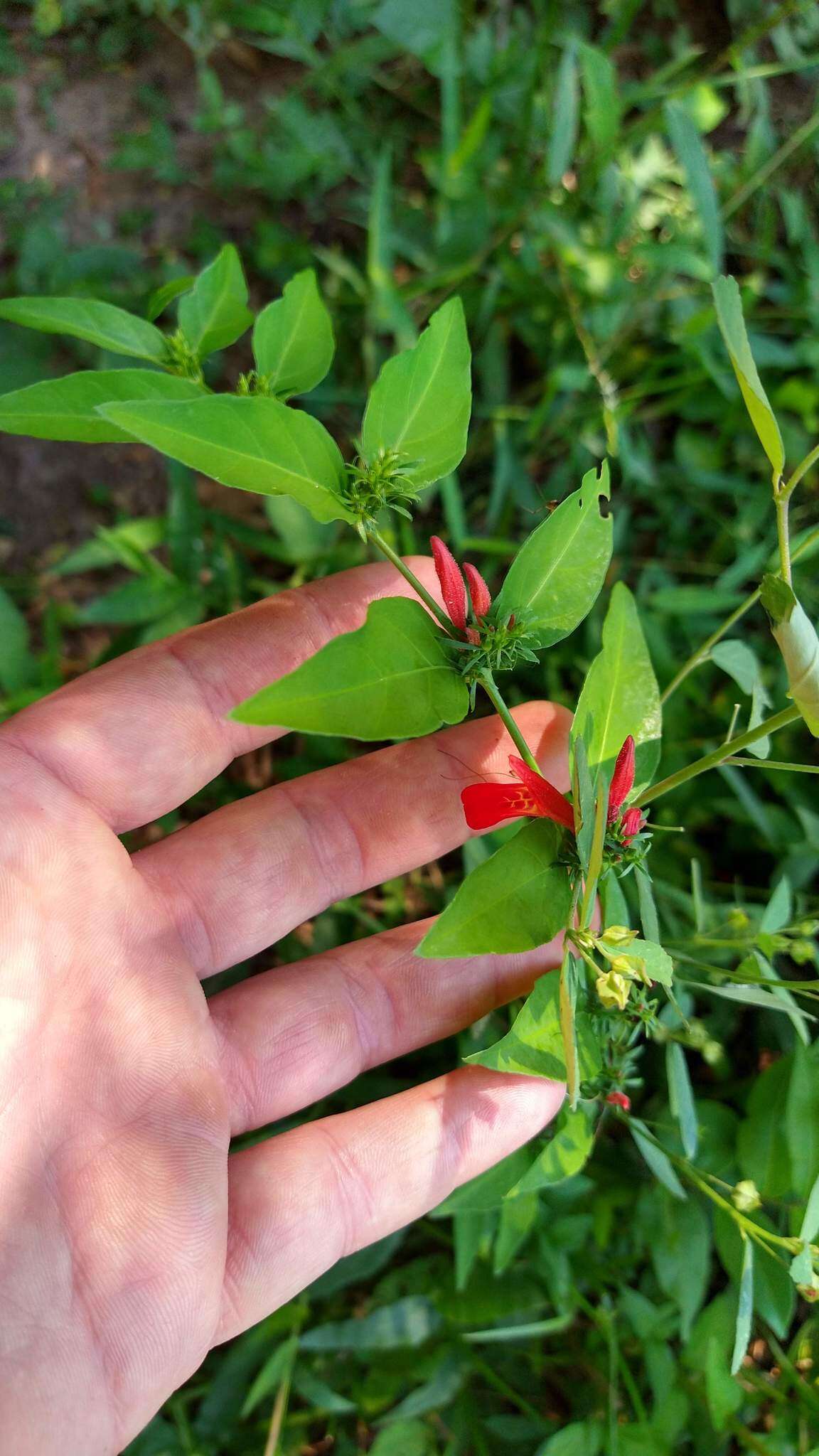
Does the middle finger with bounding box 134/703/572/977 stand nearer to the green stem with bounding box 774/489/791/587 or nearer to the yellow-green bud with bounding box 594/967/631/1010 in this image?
the yellow-green bud with bounding box 594/967/631/1010

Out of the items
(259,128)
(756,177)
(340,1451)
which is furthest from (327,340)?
(340,1451)

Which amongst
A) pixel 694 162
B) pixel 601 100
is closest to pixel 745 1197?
pixel 694 162

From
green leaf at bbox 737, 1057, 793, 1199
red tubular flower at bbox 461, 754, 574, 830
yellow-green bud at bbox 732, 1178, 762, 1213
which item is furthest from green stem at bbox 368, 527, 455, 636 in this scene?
green leaf at bbox 737, 1057, 793, 1199

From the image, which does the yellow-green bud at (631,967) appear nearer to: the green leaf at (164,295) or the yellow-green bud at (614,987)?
the yellow-green bud at (614,987)

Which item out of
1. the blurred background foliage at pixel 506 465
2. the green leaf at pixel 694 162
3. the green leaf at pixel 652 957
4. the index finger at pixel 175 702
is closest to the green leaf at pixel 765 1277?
the blurred background foliage at pixel 506 465

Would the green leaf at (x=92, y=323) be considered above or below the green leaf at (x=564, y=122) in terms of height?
below

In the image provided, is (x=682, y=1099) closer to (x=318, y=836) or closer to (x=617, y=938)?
(x=617, y=938)
